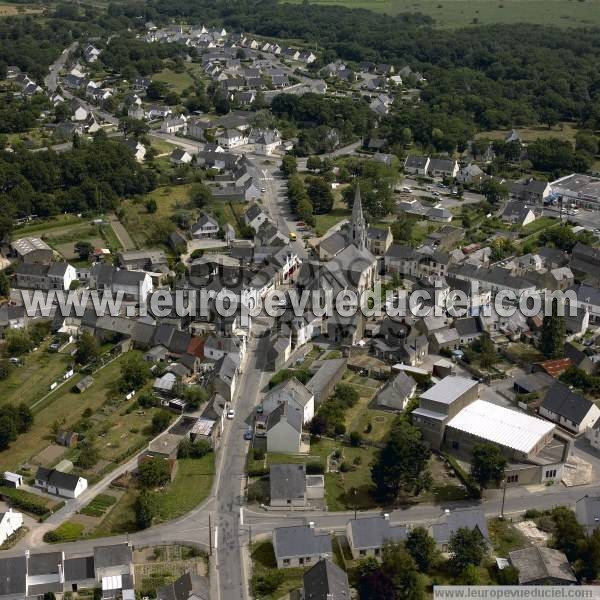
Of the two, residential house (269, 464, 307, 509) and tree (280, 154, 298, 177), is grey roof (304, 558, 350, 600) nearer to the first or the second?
residential house (269, 464, 307, 509)

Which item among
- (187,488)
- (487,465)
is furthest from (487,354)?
(187,488)

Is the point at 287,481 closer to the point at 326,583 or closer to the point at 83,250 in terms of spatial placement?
the point at 326,583

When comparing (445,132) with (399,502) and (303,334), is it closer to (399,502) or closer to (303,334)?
(303,334)

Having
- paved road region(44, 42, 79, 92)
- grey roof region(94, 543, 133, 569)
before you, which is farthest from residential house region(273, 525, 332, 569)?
paved road region(44, 42, 79, 92)

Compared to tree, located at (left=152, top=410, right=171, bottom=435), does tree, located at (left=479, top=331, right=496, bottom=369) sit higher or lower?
higher

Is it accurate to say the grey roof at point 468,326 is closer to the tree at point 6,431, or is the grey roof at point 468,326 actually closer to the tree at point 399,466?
the tree at point 399,466

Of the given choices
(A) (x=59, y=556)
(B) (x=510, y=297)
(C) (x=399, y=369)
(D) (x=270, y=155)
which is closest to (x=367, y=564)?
(A) (x=59, y=556)
